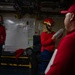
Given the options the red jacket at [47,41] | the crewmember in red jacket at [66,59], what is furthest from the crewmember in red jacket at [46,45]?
the crewmember in red jacket at [66,59]

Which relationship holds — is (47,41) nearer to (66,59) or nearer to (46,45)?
(46,45)

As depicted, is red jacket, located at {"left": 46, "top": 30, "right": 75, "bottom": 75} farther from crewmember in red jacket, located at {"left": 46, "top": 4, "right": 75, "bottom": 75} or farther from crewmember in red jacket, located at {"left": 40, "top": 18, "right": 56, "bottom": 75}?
crewmember in red jacket, located at {"left": 40, "top": 18, "right": 56, "bottom": 75}

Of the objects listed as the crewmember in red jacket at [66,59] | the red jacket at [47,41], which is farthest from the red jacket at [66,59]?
the red jacket at [47,41]

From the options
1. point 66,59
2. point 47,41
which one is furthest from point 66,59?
point 47,41

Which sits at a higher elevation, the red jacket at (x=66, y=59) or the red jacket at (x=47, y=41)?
→ the red jacket at (x=66, y=59)

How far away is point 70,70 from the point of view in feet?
3.39

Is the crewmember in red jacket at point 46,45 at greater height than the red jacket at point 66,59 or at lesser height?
lesser

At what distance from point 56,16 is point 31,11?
1.02 meters

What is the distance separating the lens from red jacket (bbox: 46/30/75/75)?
1.01 m

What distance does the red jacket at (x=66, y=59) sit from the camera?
101cm

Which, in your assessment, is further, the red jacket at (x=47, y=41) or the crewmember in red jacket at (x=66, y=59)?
the red jacket at (x=47, y=41)

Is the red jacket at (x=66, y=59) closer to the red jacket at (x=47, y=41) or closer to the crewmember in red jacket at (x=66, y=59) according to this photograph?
the crewmember in red jacket at (x=66, y=59)

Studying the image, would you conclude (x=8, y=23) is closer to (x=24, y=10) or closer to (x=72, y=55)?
(x=24, y=10)

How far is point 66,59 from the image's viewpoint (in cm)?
101
